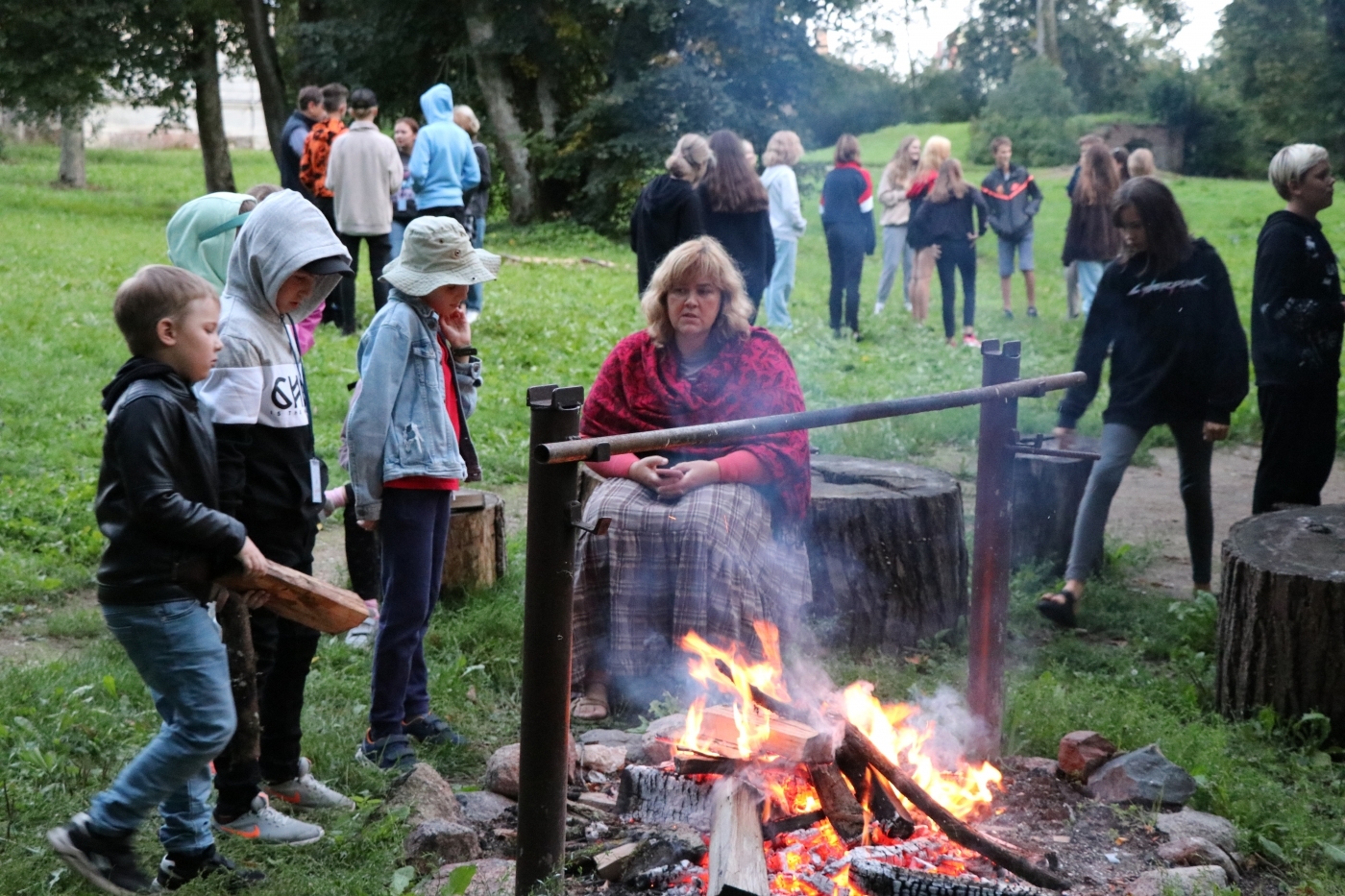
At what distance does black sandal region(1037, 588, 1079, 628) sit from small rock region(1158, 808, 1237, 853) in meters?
2.01

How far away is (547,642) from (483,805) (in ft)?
4.08

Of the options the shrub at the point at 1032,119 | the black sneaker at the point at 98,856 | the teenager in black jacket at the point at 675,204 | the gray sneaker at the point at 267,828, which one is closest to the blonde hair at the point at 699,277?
the gray sneaker at the point at 267,828

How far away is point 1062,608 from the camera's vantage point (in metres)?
5.80

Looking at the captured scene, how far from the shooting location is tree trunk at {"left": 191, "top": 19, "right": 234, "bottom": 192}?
72.0 ft

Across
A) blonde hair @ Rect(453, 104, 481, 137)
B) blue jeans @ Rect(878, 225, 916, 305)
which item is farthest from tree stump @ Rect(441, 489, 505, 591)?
blue jeans @ Rect(878, 225, 916, 305)

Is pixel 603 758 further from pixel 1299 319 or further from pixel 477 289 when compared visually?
pixel 477 289

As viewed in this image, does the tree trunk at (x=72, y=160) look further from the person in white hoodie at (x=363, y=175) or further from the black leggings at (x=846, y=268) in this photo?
the black leggings at (x=846, y=268)

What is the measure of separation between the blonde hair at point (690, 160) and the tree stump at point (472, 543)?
11.6 feet

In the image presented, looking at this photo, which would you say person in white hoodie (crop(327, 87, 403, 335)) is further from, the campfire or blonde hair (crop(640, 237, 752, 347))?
the campfire

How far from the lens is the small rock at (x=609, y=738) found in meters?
4.35

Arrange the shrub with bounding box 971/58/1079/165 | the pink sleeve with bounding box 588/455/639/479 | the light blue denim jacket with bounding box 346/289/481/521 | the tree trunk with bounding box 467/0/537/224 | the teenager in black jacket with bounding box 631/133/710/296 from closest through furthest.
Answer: the light blue denim jacket with bounding box 346/289/481/521, the pink sleeve with bounding box 588/455/639/479, the teenager in black jacket with bounding box 631/133/710/296, the tree trunk with bounding box 467/0/537/224, the shrub with bounding box 971/58/1079/165

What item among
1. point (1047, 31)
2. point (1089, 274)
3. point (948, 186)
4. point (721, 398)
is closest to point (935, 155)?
point (948, 186)

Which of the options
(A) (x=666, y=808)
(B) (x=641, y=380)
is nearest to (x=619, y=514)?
(B) (x=641, y=380)

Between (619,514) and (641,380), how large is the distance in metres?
0.56
